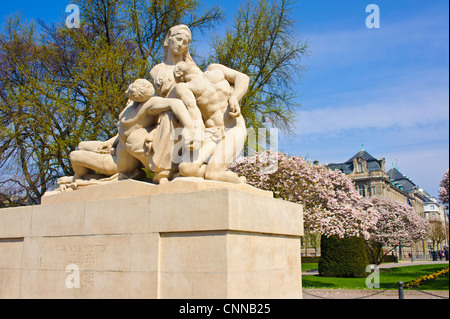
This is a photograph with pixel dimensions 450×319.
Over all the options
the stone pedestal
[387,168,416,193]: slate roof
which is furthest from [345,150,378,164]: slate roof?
the stone pedestal

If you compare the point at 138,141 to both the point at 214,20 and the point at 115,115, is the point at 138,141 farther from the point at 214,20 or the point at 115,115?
the point at 214,20

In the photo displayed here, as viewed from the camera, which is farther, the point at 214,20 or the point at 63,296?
the point at 214,20

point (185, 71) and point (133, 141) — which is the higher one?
point (185, 71)

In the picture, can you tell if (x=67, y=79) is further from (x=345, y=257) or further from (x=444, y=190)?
(x=444, y=190)

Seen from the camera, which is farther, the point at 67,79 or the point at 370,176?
the point at 370,176

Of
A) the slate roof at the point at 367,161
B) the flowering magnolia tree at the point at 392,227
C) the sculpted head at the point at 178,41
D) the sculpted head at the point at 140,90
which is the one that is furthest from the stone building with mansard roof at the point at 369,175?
the sculpted head at the point at 140,90

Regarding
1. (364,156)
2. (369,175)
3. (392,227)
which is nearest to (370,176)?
(369,175)

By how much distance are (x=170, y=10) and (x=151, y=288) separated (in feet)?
53.4

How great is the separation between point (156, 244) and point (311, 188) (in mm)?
13265

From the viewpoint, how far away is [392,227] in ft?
109

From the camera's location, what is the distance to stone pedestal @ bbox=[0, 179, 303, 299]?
439 cm

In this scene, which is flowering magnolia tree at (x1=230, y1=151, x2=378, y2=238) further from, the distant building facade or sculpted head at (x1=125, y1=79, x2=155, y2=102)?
the distant building facade

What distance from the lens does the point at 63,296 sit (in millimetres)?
5277

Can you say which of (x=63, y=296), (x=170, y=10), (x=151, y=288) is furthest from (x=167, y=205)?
(x=170, y=10)
